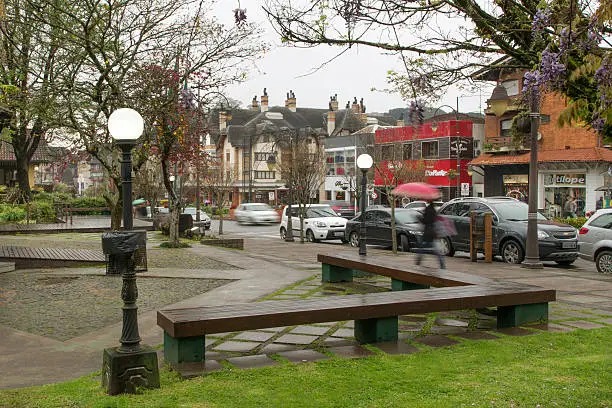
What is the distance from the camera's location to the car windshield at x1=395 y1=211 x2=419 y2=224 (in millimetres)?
20984

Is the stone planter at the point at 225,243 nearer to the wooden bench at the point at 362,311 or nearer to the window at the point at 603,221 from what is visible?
the window at the point at 603,221

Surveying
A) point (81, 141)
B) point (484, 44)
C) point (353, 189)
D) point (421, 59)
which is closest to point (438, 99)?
point (421, 59)

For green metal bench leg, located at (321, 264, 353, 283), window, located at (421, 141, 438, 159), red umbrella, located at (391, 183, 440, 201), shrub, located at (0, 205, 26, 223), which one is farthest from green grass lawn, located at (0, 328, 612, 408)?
window, located at (421, 141, 438, 159)

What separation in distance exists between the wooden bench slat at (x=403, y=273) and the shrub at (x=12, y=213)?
23563 millimetres

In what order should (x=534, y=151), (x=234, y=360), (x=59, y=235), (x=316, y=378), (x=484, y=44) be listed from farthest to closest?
(x=59, y=235)
(x=534, y=151)
(x=484, y=44)
(x=234, y=360)
(x=316, y=378)

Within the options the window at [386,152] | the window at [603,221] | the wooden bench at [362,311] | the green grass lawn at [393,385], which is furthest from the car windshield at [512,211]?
the window at [386,152]

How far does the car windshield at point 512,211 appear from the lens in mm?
17531

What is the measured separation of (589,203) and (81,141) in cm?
3080

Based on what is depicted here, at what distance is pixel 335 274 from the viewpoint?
12070mm

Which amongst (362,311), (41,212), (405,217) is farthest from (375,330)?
(41,212)

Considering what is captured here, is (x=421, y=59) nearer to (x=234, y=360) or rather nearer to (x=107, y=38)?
(x=234, y=360)

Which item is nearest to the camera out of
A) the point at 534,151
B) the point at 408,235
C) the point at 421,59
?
the point at 421,59

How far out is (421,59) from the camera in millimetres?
7660

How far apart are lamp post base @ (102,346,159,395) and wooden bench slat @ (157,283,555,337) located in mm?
469
